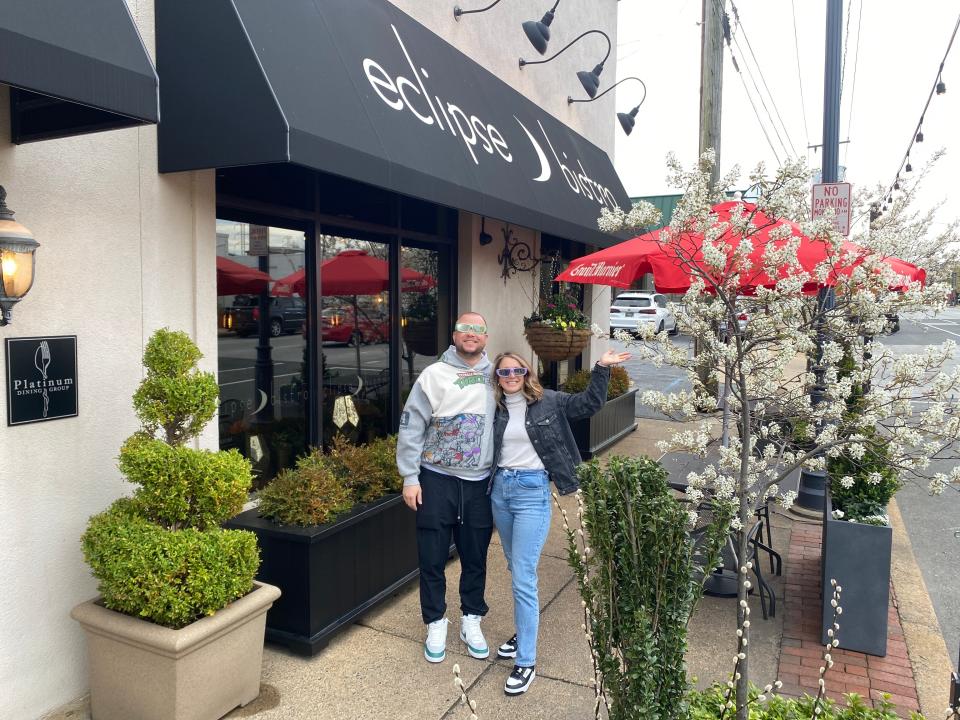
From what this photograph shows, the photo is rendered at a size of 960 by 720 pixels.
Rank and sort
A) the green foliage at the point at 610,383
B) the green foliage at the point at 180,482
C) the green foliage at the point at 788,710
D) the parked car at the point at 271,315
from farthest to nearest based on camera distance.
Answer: the green foliage at the point at 610,383
the parked car at the point at 271,315
the green foliage at the point at 180,482
the green foliage at the point at 788,710

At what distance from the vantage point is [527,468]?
374 centimetres

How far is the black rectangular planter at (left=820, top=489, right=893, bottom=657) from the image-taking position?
4129 millimetres

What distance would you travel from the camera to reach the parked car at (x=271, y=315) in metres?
4.78

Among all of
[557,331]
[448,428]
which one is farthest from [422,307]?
[448,428]

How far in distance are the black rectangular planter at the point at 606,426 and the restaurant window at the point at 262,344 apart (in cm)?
368

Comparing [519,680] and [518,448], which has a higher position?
[518,448]

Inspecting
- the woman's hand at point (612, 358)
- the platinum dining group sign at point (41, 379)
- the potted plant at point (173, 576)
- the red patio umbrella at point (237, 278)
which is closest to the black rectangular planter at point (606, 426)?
the red patio umbrella at point (237, 278)

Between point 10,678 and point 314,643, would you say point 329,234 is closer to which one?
point 314,643

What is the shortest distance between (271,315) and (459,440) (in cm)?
199

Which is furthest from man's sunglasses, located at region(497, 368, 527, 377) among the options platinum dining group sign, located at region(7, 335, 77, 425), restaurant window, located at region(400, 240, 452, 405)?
restaurant window, located at region(400, 240, 452, 405)

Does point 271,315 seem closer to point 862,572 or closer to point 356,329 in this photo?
point 356,329

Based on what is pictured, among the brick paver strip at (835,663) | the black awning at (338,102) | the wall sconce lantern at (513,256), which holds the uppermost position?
the black awning at (338,102)

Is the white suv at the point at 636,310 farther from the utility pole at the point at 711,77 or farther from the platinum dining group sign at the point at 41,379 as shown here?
the platinum dining group sign at the point at 41,379

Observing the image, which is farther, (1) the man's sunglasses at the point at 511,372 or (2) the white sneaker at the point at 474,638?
(2) the white sneaker at the point at 474,638
